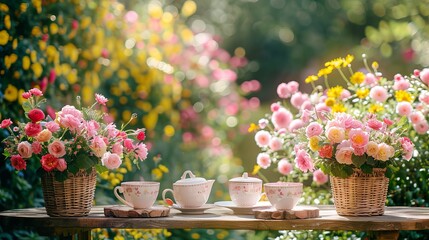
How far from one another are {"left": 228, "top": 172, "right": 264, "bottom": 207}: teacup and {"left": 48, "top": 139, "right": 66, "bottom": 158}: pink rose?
0.64m

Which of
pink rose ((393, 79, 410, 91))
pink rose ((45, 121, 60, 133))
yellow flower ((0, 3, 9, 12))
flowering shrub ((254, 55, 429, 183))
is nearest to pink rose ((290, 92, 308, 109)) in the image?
flowering shrub ((254, 55, 429, 183))

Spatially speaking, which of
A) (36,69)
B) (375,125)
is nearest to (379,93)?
(375,125)

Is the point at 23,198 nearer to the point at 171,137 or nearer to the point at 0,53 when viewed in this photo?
the point at 0,53

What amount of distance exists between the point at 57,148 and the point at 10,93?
1079 millimetres

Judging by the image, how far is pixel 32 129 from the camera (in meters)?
3.10

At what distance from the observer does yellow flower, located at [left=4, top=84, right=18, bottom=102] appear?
159 inches

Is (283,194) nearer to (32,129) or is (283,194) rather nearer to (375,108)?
(32,129)

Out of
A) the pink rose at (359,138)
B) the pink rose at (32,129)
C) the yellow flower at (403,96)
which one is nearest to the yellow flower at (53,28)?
the pink rose at (32,129)

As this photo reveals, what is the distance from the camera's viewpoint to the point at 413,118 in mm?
4059

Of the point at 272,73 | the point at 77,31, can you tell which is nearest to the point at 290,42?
the point at 272,73

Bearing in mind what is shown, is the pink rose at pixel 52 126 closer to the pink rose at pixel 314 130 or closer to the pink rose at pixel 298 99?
the pink rose at pixel 314 130

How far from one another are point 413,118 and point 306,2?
5.32m

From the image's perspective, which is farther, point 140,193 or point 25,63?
point 25,63

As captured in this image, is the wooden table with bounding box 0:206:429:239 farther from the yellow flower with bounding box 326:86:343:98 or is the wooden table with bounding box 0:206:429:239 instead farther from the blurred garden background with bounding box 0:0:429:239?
the yellow flower with bounding box 326:86:343:98
